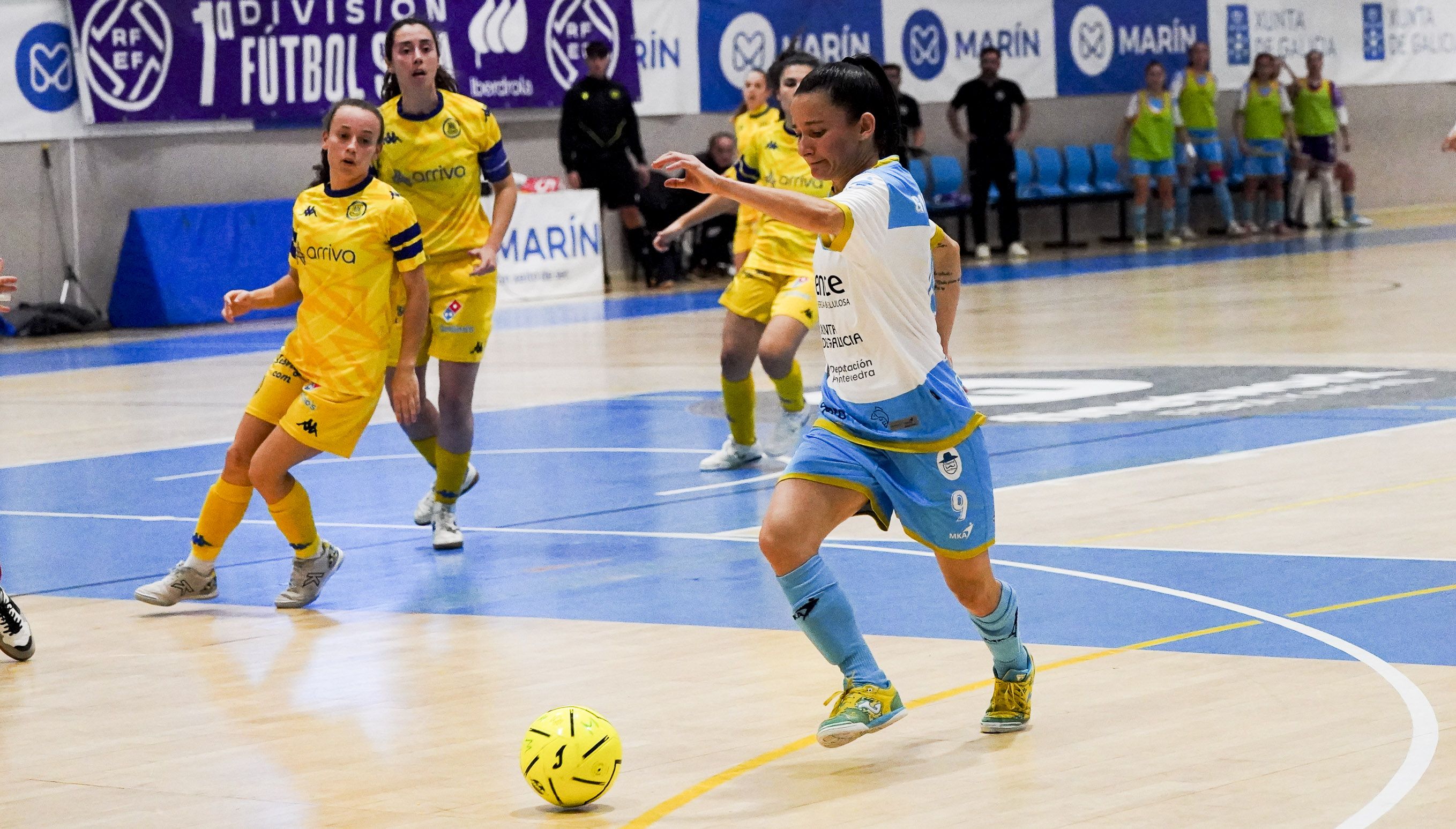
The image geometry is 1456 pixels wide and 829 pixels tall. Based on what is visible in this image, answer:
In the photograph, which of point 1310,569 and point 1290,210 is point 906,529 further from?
point 1290,210

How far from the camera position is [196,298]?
20.9 meters

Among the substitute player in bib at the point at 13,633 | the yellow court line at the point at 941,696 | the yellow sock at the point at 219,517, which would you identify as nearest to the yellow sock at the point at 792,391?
the yellow sock at the point at 219,517

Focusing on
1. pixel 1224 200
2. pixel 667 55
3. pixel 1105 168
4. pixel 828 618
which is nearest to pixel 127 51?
pixel 667 55

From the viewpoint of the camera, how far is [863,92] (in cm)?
481

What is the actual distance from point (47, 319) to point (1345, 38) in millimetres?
20320

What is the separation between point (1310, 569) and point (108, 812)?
3.83 metres

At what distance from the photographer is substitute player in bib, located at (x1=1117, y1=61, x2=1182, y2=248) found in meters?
26.3

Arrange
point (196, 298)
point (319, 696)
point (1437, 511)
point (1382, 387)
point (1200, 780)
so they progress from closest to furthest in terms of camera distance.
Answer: point (1200, 780)
point (319, 696)
point (1437, 511)
point (1382, 387)
point (196, 298)

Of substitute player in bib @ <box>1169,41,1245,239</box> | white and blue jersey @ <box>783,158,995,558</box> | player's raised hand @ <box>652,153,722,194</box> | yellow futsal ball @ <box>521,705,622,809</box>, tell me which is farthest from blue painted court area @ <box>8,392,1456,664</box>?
substitute player in bib @ <box>1169,41,1245,239</box>

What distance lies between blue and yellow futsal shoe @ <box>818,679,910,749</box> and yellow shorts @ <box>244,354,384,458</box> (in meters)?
2.67

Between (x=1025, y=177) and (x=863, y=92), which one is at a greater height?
(x=863, y=92)

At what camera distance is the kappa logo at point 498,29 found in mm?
23047

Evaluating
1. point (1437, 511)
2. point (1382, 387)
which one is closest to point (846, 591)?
point (1437, 511)

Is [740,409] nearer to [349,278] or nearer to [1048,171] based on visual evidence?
[349,278]
